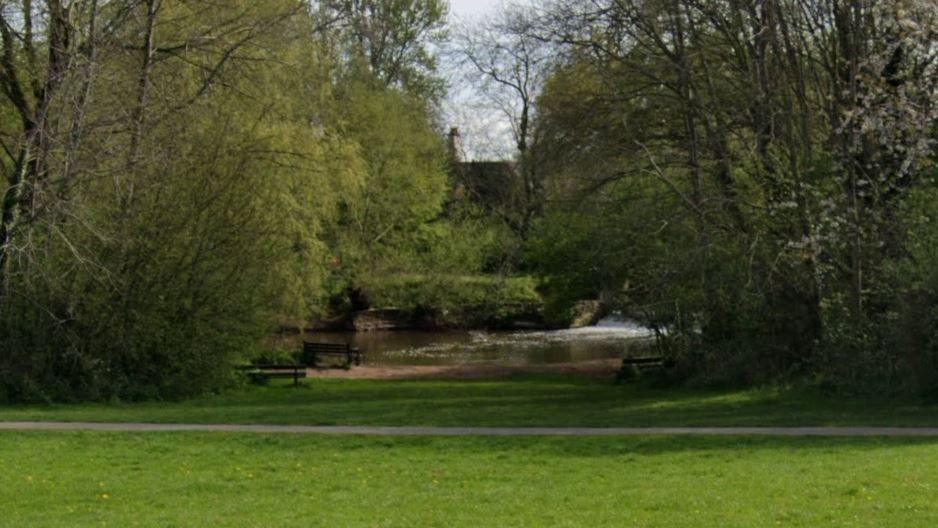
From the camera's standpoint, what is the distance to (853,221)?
22.7 m

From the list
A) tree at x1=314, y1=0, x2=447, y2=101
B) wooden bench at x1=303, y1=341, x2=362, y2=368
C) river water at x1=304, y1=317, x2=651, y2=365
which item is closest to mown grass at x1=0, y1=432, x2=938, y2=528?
wooden bench at x1=303, y1=341, x2=362, y2=368

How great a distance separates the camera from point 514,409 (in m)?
22.0

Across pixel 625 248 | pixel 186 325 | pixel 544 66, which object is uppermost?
pixel 544 66

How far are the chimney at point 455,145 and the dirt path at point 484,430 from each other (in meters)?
45.3

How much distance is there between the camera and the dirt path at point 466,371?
119 feet

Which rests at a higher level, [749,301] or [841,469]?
[749,301]

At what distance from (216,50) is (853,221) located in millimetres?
14523

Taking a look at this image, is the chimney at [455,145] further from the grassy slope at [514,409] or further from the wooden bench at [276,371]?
the grassy slope at [514,409]

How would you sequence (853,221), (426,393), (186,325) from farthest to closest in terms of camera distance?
(426,393) → (186,325) → (853,221)

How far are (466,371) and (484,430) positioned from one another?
19.7 metres

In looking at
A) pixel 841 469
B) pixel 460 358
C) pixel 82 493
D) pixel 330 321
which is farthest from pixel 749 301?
pixel 330 321

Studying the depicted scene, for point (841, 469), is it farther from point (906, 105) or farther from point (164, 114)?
point (164, 114)

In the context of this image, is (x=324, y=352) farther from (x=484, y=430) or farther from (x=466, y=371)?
(x=484, y=430)

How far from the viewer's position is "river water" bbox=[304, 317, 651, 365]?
143ft
